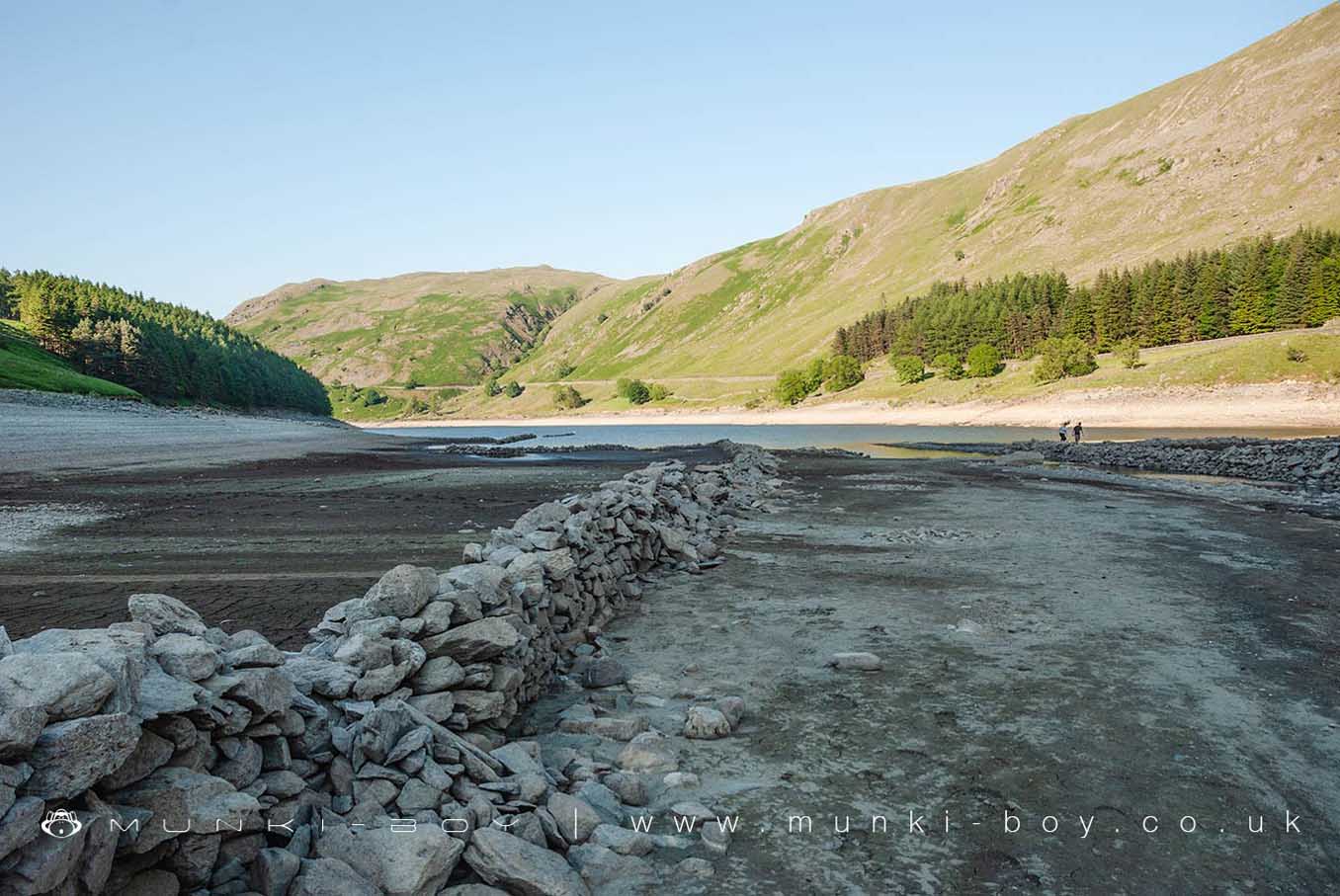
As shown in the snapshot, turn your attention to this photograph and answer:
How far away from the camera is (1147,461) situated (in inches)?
1612

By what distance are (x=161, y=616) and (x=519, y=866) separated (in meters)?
3.46

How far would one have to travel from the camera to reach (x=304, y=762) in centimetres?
518

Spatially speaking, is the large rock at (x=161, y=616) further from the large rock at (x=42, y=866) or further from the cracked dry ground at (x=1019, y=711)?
the cracked dry ground at (x=1019, y=711)

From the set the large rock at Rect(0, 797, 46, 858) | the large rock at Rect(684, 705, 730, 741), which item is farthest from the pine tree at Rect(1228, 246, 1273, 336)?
the large rock at Rect(0, 797, 46, 858)

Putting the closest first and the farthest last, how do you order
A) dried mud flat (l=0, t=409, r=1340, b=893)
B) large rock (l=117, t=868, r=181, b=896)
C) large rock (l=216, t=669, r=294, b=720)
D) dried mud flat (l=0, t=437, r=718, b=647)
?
1. large rock (l=117, t=868, r=181, b=896)
2. large rock (l=216, t=669, r=294, b=720)
3. dried mud flat (l=0, t=409, r=1340, b=893)
4. dried mud flat (l=0, t=437, r=718, b=647)

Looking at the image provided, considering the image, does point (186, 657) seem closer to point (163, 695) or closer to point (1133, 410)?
point (163, 695)

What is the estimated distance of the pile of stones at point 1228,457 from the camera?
103ft

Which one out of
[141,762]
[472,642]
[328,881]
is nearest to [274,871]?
[328,881]

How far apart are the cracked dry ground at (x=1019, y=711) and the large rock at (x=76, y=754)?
3.51 m

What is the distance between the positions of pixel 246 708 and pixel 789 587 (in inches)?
386

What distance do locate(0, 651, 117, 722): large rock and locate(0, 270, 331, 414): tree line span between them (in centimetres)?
11762

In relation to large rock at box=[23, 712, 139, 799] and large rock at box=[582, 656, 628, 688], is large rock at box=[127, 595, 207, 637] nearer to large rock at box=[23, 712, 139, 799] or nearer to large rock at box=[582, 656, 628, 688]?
large rock at box=[23, 712, 139, 799]

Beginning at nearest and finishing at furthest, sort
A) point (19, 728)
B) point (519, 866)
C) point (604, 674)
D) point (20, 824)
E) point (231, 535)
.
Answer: point (20, 824) < point (19, 728) < point (519, 866) < point (604, 674) < point (231, 535)

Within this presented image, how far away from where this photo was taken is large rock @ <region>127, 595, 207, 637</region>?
577 cm
